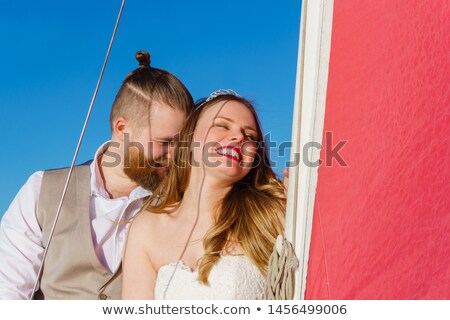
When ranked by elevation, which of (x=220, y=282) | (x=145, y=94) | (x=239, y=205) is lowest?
(x=220, y=282)

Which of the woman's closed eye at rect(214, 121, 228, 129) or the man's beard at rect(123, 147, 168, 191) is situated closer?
the woman's closed eye at rect(214, 121, 228, 129)

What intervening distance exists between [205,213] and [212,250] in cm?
18

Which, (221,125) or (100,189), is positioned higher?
(221,125)

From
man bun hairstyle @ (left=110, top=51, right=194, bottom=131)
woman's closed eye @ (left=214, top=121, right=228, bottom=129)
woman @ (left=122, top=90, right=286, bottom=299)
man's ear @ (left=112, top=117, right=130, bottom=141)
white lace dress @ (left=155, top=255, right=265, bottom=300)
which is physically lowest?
white lace dress @ (left=155, top=255, right=265, bottom=300)

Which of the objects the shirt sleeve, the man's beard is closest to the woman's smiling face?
the man's beard

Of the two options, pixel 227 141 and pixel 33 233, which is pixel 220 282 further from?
pixel 33 233

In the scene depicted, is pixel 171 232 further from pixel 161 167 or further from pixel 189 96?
pixel 189 96

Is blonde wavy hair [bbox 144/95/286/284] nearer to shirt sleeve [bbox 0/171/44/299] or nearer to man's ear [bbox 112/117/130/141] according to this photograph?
man's ear [bbox 112/117/130/141]

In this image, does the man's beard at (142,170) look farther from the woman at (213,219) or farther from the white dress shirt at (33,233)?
the woman at (213,219)

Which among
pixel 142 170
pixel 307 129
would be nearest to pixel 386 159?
pixel 307 129

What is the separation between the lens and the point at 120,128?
264 cm

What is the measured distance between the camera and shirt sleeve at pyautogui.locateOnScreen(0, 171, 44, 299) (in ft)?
7.82

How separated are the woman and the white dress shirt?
150 mm

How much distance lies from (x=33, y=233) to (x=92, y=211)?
22 cm
